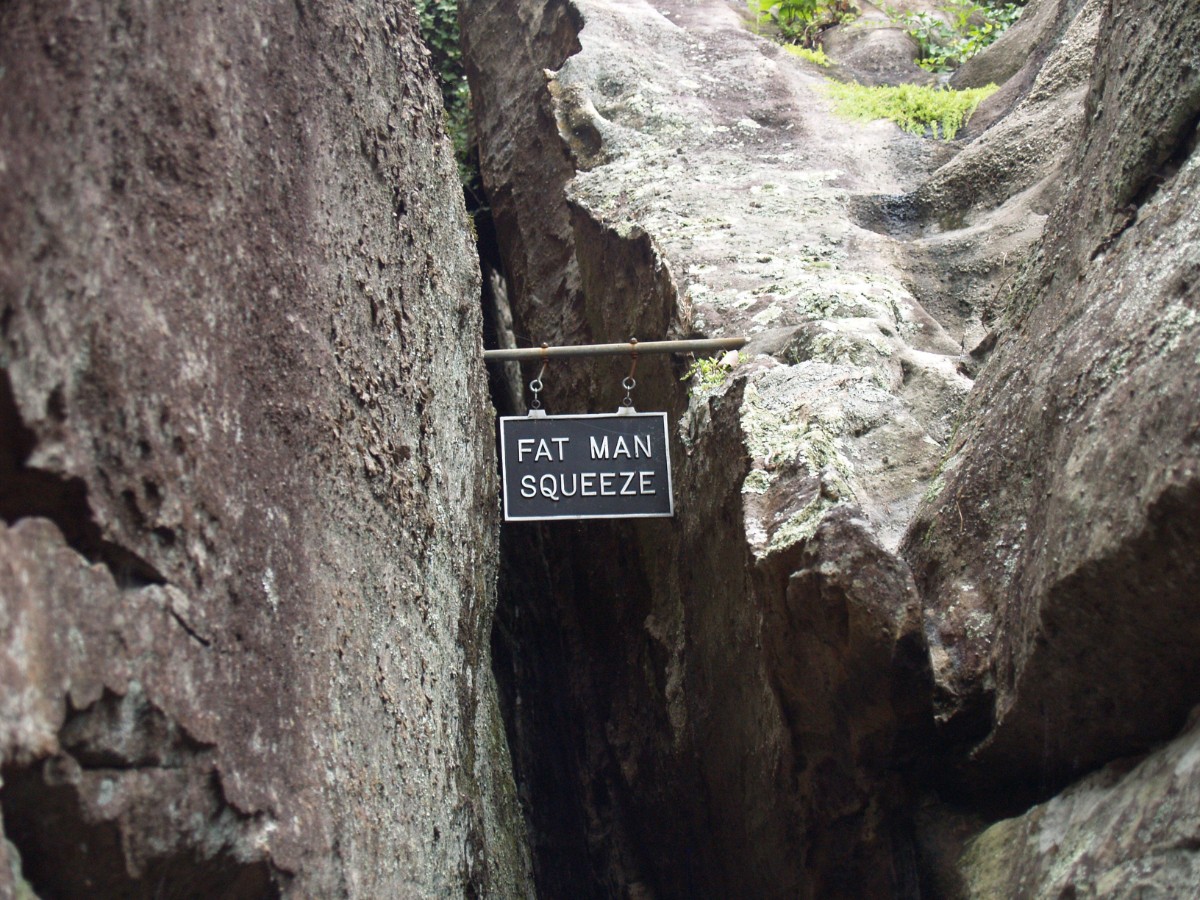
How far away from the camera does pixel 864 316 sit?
4.40 m

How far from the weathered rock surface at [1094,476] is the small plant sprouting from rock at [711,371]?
1.01m

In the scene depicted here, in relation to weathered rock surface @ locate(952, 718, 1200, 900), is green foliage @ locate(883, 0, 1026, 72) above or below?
above

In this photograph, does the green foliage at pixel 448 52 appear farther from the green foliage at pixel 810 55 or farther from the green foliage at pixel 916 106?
the green foliage at pixel 916 106

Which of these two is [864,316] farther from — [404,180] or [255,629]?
[255,629]

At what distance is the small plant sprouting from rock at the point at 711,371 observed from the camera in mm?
4395

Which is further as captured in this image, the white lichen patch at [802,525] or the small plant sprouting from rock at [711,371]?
the small plant sprouting from rock at [711,371]

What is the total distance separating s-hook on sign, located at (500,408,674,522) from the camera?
4.09 metres

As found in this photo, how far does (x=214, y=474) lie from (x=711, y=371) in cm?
251

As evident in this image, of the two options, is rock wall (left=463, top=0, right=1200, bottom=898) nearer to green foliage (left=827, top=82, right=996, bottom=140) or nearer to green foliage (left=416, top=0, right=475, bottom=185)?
green foliage (left=827, top=82, right=996, bottom=140)

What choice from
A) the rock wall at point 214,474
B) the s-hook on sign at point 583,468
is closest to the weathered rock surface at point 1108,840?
the rock wall at point 214,474

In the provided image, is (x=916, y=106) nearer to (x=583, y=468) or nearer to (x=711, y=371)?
(x=711, y=371)

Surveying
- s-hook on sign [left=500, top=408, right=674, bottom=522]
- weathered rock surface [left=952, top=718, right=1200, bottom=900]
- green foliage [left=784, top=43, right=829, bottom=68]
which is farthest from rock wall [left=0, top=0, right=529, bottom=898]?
green foliage [left=784, top=43, right=829, bottom=68]

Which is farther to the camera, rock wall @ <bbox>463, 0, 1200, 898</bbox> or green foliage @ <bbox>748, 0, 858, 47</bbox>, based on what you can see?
green foliage @ <bbox>748, 0, 858, 47</bbox>

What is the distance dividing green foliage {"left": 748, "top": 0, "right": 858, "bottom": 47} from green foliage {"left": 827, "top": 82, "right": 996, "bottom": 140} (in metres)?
1.39
